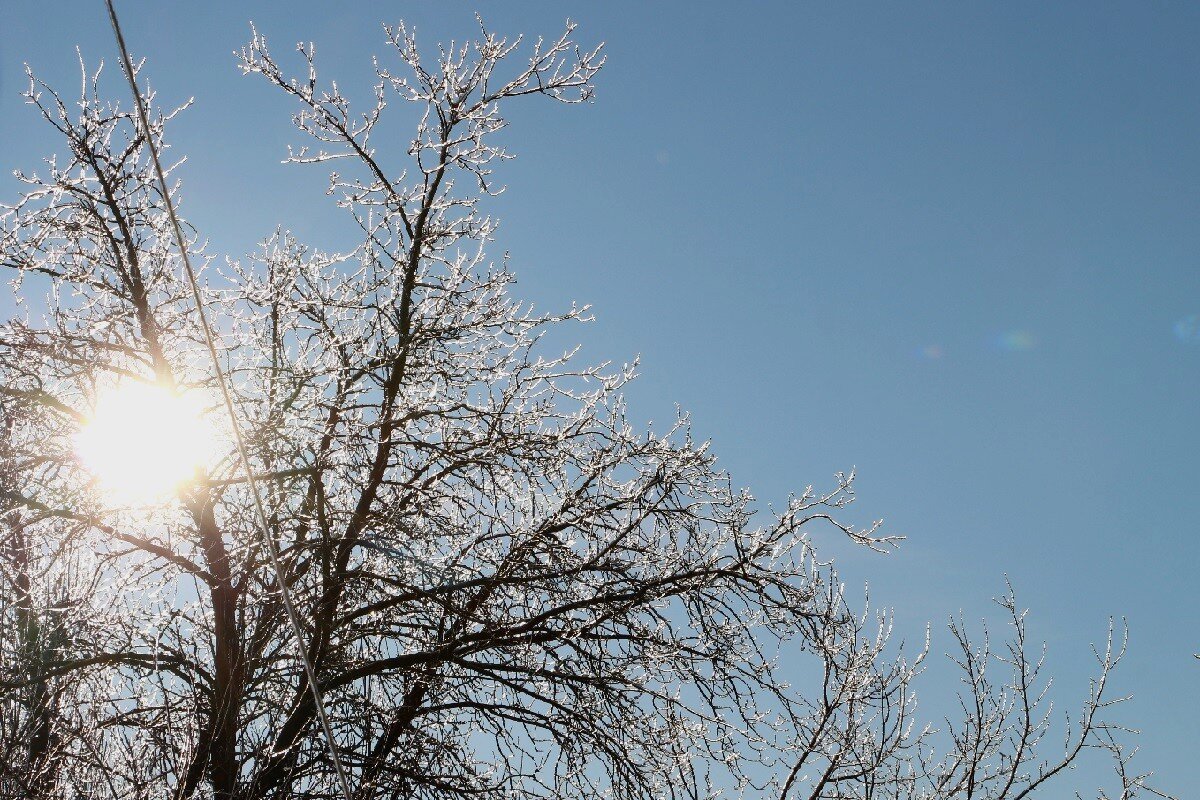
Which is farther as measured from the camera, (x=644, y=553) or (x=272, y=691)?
(x=644, y=553)

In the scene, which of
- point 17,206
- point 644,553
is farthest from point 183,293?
point 644,553

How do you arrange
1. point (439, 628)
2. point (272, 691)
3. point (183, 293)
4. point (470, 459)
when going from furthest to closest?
point (183, 293)
point (470, 459)
point (439, 628)
point (272, 691)

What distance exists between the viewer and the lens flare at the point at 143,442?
6949 millimetres

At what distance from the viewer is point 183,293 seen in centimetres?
788

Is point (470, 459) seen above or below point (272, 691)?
above

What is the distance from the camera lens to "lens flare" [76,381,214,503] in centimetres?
695

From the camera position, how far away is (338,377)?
7.47 metres

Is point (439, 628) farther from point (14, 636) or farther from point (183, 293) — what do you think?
point (183, 293)

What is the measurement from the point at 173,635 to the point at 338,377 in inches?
79.9

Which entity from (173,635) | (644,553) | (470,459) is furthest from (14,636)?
(644,553)

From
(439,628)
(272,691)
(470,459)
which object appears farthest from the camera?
(470,459)

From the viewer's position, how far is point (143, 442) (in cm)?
706

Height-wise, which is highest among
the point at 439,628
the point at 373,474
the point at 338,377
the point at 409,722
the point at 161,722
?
the point at 338,377

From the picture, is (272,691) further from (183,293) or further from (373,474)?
(183,293)
